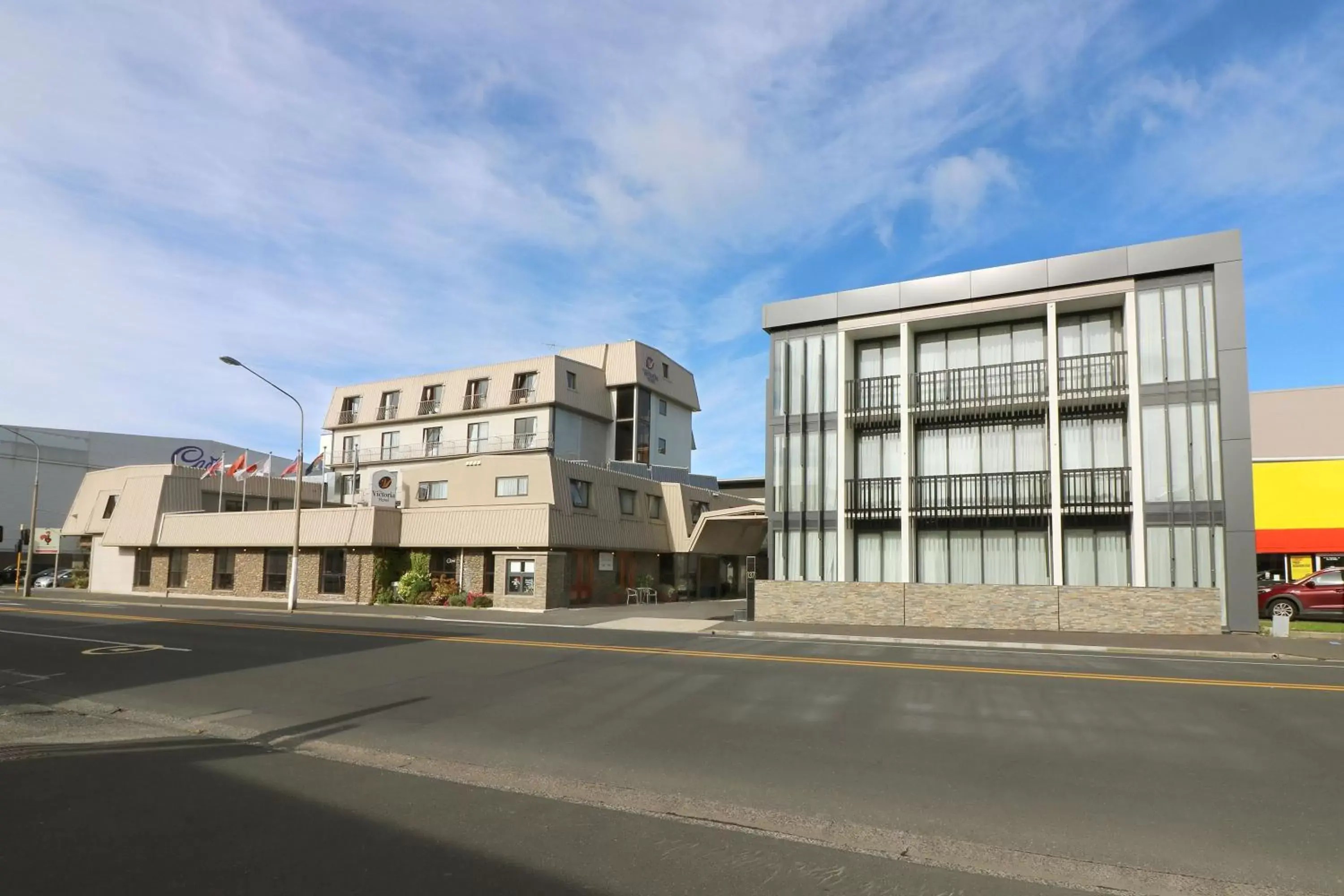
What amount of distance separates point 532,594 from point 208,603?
54.4ft

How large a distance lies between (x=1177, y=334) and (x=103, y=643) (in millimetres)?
29530

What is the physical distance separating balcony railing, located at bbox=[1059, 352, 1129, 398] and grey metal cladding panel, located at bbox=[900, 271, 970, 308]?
145 inches

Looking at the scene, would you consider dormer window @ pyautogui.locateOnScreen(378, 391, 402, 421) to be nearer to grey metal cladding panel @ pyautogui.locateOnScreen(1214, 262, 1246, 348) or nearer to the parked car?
the parked car

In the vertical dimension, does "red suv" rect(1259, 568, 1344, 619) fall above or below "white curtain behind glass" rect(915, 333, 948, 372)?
below

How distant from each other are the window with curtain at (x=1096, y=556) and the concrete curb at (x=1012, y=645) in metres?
5.73

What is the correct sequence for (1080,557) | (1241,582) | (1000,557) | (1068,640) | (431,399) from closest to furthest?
(1068,640)
(1241,582)
(1080,557)
(1000,557)
(431,399)

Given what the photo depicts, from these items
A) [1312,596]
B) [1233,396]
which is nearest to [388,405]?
[1233,396]

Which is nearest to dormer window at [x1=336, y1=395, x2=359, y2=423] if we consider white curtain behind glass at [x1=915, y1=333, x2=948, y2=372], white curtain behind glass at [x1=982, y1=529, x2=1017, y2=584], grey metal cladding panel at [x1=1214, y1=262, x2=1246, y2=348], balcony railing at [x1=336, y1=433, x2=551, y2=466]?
balcony railing at [x1=336, y1=433, x2=551, y2=466]

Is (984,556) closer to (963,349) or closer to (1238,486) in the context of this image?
(963,349)

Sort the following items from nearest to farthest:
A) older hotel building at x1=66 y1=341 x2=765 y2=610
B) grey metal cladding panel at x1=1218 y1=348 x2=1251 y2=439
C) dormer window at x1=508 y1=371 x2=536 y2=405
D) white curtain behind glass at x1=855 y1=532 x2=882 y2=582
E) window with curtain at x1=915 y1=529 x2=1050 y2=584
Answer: grey metal cladding panel at x1=1218 y1=348 x2=1251 y2=439 < window with curtain at x1=915 y1=529 x2=1050 y2=584 < white curtain behind glass at x1=855 y1=532 x2=882 y2=582 < older hotel building at x1=66 y1=341 x2=765 y2=610 < dormer window at x1=508 y1=371 x2=536 y2=405

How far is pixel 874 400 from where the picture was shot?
89.7ft

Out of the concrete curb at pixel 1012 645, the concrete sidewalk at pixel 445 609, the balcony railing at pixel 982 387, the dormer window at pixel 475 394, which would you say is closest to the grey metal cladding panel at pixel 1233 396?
the balcony railing at pixel 982 387

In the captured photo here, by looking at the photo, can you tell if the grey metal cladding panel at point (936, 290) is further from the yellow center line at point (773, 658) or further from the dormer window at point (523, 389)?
the dormer window at point (523, 389)

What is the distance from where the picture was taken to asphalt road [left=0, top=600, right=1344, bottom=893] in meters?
5.88
